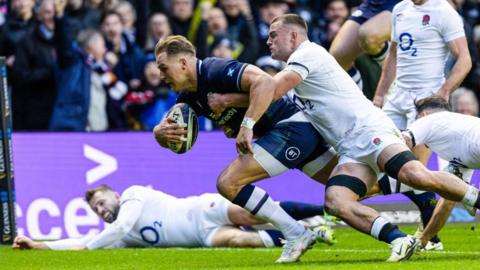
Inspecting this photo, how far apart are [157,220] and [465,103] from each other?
641 centimetres

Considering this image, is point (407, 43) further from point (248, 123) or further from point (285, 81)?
point (248, 123)

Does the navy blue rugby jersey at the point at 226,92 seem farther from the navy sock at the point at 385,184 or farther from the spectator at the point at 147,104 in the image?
the spectator at the point at 147,104

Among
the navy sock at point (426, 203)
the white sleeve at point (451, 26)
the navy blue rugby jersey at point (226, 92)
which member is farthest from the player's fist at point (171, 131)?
the white sleeve at point (451, 26)

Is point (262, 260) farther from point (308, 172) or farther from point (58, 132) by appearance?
point (58, 132)

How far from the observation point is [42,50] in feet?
54.1

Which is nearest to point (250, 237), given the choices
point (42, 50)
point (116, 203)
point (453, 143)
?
point (116, 203)

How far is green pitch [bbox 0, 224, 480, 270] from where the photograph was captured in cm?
905

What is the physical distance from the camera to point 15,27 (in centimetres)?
1631

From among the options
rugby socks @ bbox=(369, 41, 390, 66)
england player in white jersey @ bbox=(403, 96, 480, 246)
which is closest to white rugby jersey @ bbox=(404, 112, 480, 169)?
england player in white jersey @ bbox=(403, 96, 480, 246)

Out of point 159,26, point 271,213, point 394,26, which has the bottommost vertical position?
point 271,213

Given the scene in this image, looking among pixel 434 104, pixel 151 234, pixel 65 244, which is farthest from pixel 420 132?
pixel 65 244

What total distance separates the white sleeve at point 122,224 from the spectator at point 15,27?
4759 millimetres

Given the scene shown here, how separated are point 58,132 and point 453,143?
6.15 meters

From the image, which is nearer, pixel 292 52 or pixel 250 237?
pixel 292 52
